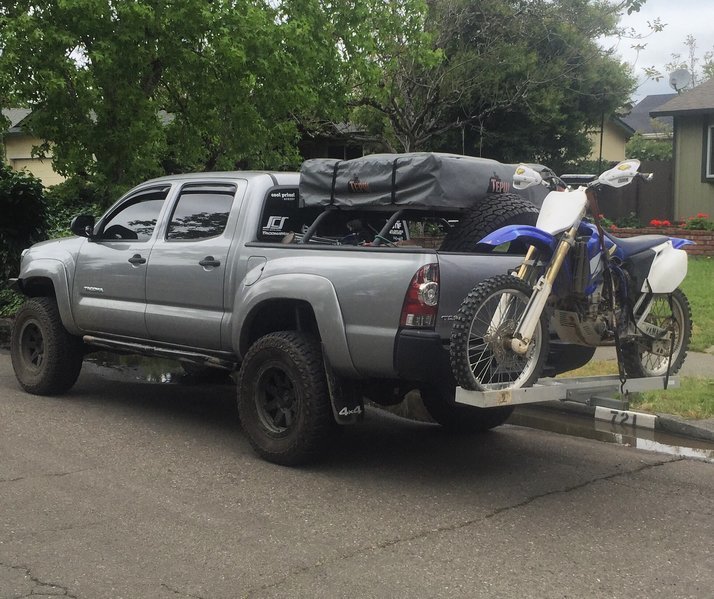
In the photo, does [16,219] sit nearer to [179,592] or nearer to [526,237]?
[526,237]

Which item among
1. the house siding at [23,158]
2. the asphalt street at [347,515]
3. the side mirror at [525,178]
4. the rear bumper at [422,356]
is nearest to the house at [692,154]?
the asphalt street at [347,515]

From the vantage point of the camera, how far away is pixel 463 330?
208 inches

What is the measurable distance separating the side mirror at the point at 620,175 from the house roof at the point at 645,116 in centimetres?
4465

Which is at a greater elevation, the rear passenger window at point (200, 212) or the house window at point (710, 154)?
the house window at point (710, 154)

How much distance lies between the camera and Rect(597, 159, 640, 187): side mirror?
19.2 ft

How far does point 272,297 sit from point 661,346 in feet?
8.48

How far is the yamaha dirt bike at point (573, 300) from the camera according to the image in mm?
5453

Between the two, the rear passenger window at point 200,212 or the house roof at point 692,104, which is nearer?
the rear passenger window at point 200,212

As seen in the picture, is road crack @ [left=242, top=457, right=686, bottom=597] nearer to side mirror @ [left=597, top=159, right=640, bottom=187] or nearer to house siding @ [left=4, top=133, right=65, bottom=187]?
side mirror @ [left=597, top=159, right=640, bottom=187]

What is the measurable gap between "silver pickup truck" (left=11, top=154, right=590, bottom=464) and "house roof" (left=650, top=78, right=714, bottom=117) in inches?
614

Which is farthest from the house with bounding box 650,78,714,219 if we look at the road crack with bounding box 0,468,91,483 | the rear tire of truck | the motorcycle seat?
the road crack with bounding box 0,468,91,483

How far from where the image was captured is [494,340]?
547 centimetres

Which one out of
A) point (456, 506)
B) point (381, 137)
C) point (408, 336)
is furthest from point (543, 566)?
point (381, 137)

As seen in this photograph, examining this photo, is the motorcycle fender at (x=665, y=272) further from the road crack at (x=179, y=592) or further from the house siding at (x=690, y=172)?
the house siding at (x=690, y=172)
